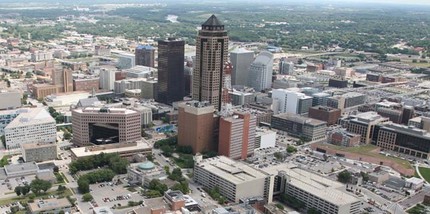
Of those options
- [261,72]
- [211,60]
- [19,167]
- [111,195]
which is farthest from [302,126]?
[19,167]

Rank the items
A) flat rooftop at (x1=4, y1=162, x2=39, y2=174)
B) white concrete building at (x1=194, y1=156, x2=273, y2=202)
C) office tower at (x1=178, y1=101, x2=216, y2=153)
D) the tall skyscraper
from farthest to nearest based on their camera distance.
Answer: the tall skyscraper, office tower at (x1=178, y1=101, x2=216, y2=153), flat rooftop at (x1=4, y1=162, x2=39, y2=174), white concrete building at (x1=194, y1=156, x2=273, y2=202)

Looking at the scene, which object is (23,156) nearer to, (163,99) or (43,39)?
(163,99)

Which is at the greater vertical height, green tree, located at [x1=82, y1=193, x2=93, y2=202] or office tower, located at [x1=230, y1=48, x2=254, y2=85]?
office tower, located at [x1=230, y1=48, x2=254, y2=85]

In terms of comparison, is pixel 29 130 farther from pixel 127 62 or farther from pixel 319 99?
pixel 127 62

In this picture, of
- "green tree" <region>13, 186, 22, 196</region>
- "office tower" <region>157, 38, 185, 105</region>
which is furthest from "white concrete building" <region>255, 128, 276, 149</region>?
"green tree" <region>13, 186, 22, 196</region>

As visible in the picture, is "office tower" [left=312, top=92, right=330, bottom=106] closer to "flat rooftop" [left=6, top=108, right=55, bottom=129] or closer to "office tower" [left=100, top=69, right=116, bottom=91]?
"office tower" [left=100, top=69, right=116, bottom=91]
